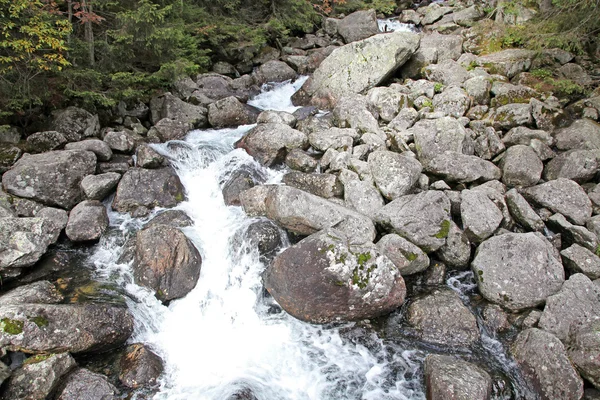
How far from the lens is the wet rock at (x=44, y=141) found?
34.6 ft

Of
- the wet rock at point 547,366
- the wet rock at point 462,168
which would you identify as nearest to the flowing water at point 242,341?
the wet rock at point 547,366

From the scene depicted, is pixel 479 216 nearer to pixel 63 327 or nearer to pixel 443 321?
pixel 443 321

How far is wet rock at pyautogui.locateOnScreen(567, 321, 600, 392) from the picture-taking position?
20.2 feet

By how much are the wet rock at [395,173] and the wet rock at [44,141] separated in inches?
357

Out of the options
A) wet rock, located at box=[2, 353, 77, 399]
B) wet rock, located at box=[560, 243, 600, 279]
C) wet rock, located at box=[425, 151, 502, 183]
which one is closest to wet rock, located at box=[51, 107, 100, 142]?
wet rock, located at box=[2, 353, 77, 399]

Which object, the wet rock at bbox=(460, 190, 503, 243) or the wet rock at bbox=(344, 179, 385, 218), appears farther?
the wet rock at bbox=(344, 179, 385, 218)

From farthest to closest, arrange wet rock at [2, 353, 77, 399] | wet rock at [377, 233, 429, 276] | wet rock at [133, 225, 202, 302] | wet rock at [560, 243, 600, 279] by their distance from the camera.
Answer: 1. wet rock at [377, 233, 429, 276]
2. wet rock at [133, 225, 202, 302]
3. wet rock at [560, 243, 600, 279]
4. wet rock at [2, 353, 77, 399]

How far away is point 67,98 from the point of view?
11.5 m

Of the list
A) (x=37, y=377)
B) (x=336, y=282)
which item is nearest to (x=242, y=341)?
(x=336, y=282)

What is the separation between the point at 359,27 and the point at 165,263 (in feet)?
58.9

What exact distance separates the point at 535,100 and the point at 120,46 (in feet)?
43.3

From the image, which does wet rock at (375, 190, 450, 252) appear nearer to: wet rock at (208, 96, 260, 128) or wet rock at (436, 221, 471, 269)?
wet rock at (436, 221, 471, 269)

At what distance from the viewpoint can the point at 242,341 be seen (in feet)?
24.8

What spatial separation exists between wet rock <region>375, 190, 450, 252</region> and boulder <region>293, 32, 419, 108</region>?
7.33 m
